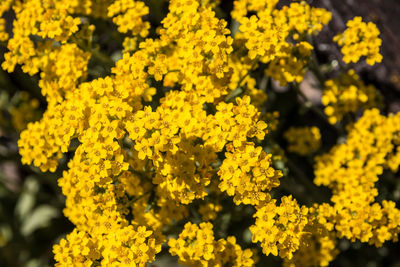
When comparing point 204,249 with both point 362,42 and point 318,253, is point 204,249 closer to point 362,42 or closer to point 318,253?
point 318,253

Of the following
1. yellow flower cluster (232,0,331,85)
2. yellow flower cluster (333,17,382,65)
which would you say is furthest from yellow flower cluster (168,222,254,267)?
yellow flower cluster (333,17,382,65)

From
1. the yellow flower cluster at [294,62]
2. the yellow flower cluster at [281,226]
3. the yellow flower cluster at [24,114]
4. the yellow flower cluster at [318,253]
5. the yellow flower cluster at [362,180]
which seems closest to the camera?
the yellow flower cluster at [281,226]

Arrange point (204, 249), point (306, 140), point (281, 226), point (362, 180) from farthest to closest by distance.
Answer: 1. point (306, 140)
2. point (362, 180)
3. point (204, 249)
4. point (281, 226)

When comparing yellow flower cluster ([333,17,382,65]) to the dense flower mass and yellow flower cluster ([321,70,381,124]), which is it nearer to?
the dense flower mass

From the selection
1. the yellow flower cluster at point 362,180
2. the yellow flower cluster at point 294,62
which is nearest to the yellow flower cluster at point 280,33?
the yellow flower cluster at point 294,62

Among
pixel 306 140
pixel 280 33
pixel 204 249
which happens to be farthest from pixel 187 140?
pixel 306 140

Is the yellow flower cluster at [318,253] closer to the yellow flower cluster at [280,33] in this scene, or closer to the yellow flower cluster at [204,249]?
the yellow flower cluster at [204,249]
